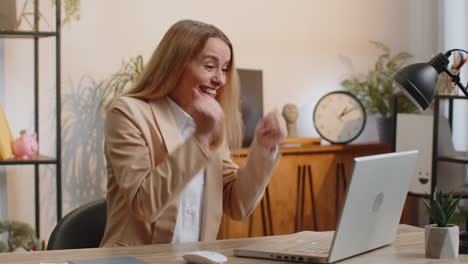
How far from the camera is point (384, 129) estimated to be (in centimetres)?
485

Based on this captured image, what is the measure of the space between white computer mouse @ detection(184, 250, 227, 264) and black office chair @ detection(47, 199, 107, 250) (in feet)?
1.65

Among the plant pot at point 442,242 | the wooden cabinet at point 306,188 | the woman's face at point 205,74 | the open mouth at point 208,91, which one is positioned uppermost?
the woman's face at point 205,74

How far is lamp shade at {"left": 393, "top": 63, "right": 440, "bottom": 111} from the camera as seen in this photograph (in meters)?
1.84

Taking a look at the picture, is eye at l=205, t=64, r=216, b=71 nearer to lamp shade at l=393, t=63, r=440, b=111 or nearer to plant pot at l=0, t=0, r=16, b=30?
lamp shade at l=393, t=63, r=440, b=111

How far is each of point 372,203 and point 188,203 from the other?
24.7 inches

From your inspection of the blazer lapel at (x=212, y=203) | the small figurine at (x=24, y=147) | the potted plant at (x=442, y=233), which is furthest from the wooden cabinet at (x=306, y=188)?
the potted plant at (x=442, y=233)

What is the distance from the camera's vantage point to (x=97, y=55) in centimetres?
393

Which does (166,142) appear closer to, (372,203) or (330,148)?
(372,203)

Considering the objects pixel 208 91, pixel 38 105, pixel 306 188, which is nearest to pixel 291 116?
pixel 306 188

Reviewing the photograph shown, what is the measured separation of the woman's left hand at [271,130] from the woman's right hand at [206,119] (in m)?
0.16

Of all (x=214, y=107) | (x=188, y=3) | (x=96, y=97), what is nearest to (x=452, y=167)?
(x=188, y=3)

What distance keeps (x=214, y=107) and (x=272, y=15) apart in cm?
288

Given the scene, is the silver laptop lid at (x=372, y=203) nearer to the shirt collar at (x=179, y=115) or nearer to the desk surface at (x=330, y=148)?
the shirt collar at (x=179, y=115)

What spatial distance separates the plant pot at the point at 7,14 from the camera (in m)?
3.39
